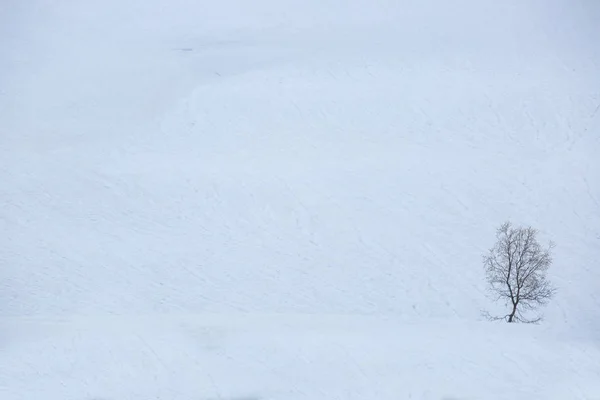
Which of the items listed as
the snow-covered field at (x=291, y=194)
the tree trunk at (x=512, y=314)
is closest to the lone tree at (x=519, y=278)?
the tree trunk at (x=512, y=314)

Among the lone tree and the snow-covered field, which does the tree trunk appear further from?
the snow-covered field

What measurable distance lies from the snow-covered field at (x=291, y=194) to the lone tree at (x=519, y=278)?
76 centimetres

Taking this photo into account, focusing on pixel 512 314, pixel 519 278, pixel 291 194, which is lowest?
pixel 512 314

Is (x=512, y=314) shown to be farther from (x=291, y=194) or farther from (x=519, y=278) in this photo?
(x=291, y=194)

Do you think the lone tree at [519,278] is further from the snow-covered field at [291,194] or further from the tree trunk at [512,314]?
the snow-covered field at [291,194]

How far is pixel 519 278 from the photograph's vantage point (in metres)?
30.0

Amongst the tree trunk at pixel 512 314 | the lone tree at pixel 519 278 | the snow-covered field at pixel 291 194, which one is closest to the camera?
the snow-covered field at pixel 291 194

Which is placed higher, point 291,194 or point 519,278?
point 519,278

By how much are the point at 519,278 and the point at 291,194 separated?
11655mm

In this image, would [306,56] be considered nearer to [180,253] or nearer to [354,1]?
[354,1]

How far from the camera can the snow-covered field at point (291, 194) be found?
27609 millimetres

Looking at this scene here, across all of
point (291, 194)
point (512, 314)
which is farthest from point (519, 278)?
point (291, 194)

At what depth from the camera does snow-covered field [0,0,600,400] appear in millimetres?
27609

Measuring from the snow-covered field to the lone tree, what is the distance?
755mm
